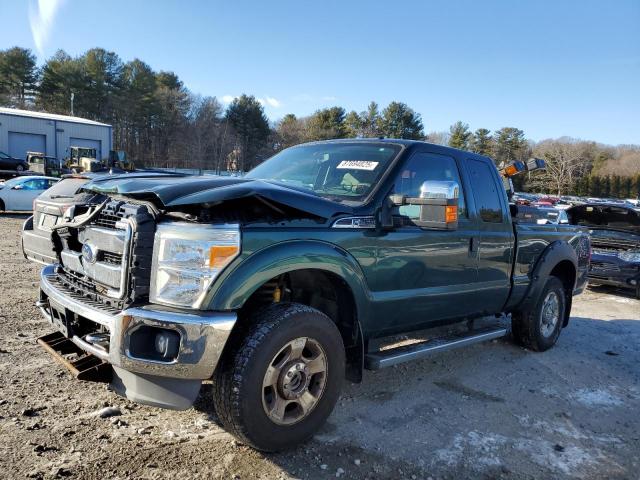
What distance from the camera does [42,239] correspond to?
159 inches

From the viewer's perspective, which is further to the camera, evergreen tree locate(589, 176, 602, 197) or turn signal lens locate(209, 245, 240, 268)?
evergreen tree locate(589, 176, 602, 197)

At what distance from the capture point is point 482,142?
69500 millimetres

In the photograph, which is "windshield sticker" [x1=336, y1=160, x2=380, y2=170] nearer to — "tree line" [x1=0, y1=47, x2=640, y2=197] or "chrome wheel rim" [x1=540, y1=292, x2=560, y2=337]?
"chrome wheel rim" [x1=540, y1=292, x2=560, y2=337]

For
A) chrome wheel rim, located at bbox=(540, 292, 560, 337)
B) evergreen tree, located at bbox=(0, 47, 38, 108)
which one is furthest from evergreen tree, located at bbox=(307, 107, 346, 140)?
chrome wheel rim, located at bbox=(540, 292, 560, 337)

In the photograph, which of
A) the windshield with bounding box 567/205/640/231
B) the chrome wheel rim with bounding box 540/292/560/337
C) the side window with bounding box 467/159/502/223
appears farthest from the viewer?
the windshield with bounding box 567/205/640/231

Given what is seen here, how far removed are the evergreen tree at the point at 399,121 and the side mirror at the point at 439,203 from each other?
5685cm

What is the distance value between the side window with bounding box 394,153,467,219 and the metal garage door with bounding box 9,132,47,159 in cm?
4992

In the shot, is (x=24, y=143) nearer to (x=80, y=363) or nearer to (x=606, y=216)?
(x=606, y=216)

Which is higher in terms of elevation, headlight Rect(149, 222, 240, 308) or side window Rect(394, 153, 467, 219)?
side window Rect(394, 153, 467, 219)

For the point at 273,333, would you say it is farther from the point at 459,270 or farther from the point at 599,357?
the point at 599,357

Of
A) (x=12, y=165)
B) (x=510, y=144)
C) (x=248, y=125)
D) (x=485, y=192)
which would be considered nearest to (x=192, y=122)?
(x=248, y=125)

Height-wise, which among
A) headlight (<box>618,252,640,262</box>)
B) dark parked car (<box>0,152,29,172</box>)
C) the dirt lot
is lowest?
the dirt lot

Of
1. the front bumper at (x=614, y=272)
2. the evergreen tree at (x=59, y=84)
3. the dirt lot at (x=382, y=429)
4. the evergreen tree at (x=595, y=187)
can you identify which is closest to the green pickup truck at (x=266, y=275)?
the dirt lot at (x=382, y=429)

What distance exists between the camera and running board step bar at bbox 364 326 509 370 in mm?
3596
